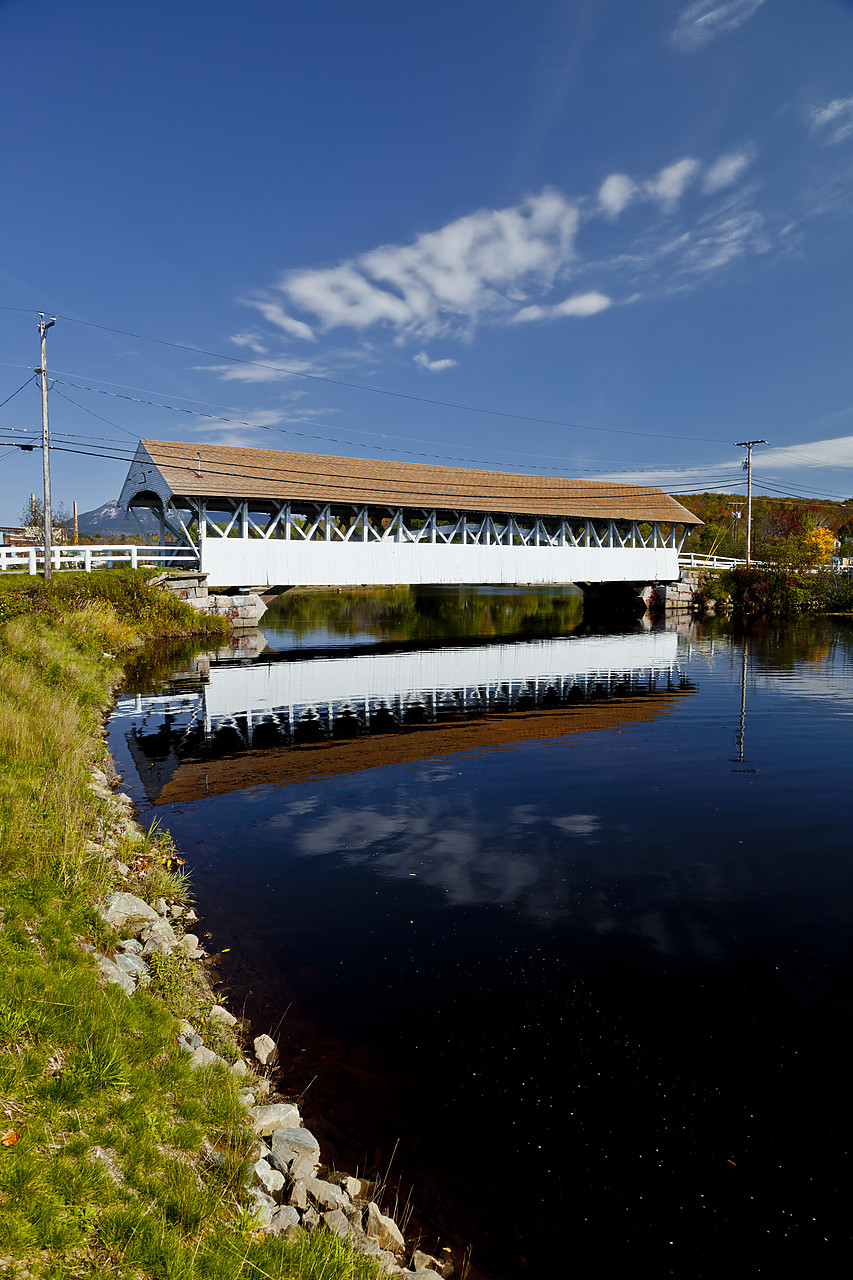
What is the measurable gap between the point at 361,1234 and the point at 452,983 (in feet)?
7.64

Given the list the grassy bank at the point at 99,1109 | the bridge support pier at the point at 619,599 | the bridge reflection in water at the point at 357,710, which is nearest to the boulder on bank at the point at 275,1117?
the grassy bank at the point at 99,1109

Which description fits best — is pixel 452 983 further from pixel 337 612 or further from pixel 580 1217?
pixel 337 612

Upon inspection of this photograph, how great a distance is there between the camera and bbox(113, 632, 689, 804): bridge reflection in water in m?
11.2

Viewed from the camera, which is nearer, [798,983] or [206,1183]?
[206,1183]

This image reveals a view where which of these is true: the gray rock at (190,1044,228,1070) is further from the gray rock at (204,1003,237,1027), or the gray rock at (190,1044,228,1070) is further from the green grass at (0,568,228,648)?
the green grass at (0,568,228,648)

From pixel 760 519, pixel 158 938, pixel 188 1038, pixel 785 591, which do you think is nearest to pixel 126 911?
pixel 158 938

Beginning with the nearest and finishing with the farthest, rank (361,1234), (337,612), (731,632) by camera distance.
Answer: (361,1234), (731,632), (337,612)

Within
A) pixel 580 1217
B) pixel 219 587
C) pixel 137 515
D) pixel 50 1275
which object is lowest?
pixel 580 1217

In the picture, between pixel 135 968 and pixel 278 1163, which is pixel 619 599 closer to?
pixel 135 968

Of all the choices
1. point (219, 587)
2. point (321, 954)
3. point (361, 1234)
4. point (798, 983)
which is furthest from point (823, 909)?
point (219, 587)

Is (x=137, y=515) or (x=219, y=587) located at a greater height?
(x=137, y=515)

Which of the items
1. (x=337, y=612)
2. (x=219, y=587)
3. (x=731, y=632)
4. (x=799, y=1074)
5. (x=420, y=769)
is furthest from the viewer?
(x=337, y=612)

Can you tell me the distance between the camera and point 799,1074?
4.22 meters

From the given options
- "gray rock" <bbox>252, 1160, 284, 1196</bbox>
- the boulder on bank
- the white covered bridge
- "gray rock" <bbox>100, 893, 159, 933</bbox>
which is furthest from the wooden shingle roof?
"gray rock" <bbox>252, 1160, 284, 1196</bbox>
